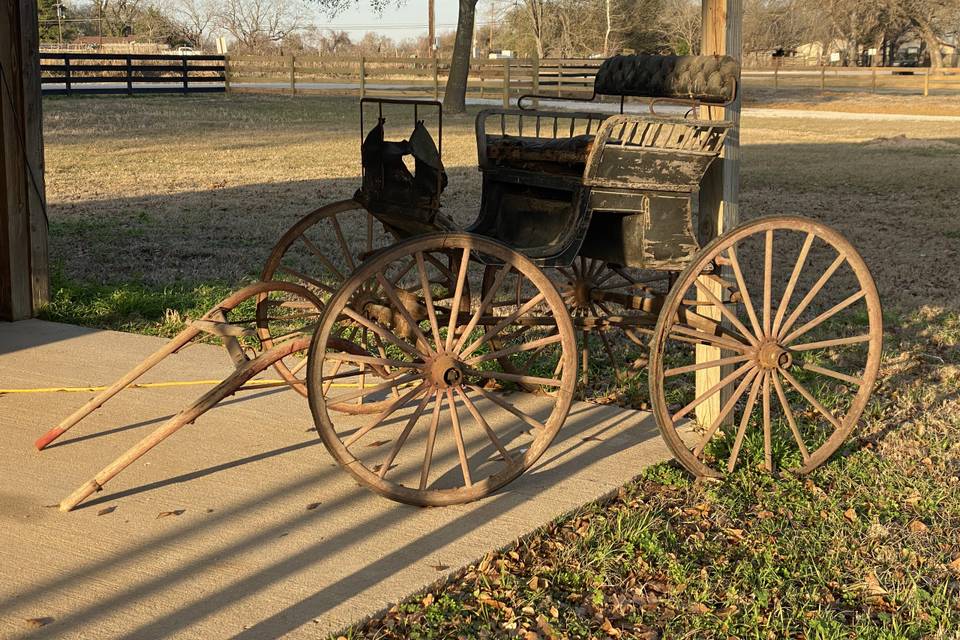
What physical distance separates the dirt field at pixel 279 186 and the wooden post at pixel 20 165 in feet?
4.02

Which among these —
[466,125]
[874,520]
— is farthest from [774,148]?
[874,520]

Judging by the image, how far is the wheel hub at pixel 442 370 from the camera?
4023 millimetres

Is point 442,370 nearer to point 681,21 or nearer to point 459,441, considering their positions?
point 459,441

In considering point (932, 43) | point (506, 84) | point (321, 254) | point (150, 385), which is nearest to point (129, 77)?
point (506, 84)

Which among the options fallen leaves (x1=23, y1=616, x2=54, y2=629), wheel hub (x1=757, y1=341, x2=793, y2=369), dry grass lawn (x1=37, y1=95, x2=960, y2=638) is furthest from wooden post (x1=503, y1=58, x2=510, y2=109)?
fallen leaves (x1=23, y1=616, x2=54, y2=629)

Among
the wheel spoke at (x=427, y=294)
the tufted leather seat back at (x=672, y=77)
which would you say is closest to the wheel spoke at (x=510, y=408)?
the wheel spoke at (x=427, y=294)

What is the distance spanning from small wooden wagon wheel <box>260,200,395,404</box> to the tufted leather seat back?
4.42 ft

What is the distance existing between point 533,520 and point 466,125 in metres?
20.7

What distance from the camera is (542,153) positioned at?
477 centimetres

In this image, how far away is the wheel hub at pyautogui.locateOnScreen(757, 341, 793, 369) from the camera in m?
4.37

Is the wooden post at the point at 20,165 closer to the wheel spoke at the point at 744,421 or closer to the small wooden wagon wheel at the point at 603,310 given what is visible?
the small wooden wagon wheel at the point at 603,310

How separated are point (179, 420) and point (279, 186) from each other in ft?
33.2

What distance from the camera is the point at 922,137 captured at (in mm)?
20969

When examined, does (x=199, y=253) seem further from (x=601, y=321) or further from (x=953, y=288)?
(x=953, y=288)
